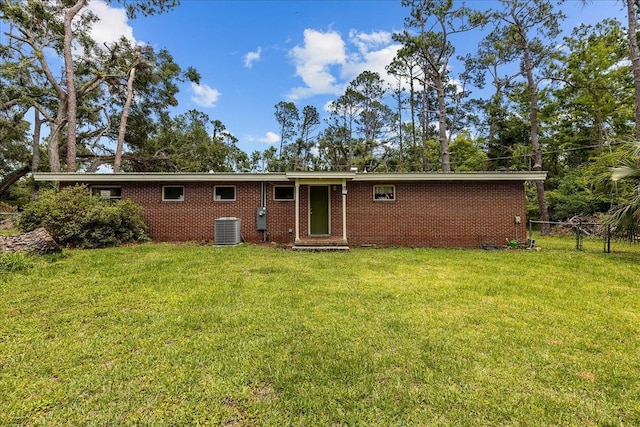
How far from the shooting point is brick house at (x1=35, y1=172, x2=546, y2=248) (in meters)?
9.66

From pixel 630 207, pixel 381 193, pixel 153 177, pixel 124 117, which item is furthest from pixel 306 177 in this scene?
pixel 124 117

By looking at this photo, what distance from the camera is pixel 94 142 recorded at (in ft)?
66.9

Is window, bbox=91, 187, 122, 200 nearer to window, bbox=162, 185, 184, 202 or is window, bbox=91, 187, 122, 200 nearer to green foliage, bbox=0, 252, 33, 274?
window, bbox=162, 185, 184, 202

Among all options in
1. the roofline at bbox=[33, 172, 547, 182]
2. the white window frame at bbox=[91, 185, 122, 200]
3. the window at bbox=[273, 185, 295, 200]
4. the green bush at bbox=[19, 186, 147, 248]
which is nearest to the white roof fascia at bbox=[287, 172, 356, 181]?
the roofline at bbox=[33, 172, 547, 182]

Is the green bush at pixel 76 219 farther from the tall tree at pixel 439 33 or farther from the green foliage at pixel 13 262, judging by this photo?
the tall tree at pixel 439 33

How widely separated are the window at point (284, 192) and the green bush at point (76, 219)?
4.75 meters

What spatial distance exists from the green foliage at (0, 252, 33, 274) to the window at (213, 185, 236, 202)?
5.10 meters

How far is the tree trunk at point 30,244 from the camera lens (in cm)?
635

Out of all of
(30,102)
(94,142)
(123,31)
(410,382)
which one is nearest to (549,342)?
(410,382)

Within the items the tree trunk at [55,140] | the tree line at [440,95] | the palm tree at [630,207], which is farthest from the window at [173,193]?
the palm tree at [630,207]

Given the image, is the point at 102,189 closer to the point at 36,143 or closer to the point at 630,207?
the point at 630,207

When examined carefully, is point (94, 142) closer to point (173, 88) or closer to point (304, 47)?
point (173, 88)

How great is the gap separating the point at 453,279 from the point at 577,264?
3.74 meters

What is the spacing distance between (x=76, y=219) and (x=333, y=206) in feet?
25.4
